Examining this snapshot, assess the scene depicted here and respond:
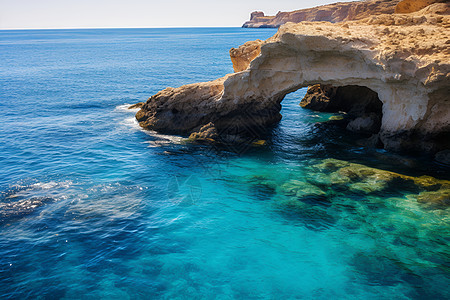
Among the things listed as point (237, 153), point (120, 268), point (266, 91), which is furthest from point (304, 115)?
point (120, 268)

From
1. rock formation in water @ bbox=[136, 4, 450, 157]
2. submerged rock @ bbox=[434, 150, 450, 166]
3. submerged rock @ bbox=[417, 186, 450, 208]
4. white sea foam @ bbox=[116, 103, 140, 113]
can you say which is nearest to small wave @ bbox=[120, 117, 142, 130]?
rock formation in water @ bbox=[136, 4, 450, 157]

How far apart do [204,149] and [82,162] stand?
28.0 ft

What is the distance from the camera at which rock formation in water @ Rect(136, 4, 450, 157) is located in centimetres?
2048

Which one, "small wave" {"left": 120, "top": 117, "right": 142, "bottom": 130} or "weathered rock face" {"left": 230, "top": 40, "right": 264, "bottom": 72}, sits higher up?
"weathered rock face" {"left": 230, "top": 40, "right": 264, "bottom": 72}

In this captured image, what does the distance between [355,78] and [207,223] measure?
46.3ft

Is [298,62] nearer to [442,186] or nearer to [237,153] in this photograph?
[237,153]

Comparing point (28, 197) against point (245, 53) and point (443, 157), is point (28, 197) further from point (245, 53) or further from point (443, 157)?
point (443, 157)

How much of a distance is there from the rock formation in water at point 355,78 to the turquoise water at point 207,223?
2263 mm

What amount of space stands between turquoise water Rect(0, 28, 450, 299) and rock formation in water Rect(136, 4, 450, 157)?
7.42ft

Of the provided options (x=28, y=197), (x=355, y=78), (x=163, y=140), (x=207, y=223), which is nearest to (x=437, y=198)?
(x=355, y=78)

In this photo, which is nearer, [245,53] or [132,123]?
[245,53]

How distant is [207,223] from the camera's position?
56.1 feet

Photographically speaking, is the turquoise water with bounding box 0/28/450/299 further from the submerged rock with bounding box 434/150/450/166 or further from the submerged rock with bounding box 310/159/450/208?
the submerged rock with bounding box 434/150/450/166

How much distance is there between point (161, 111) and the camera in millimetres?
30281
